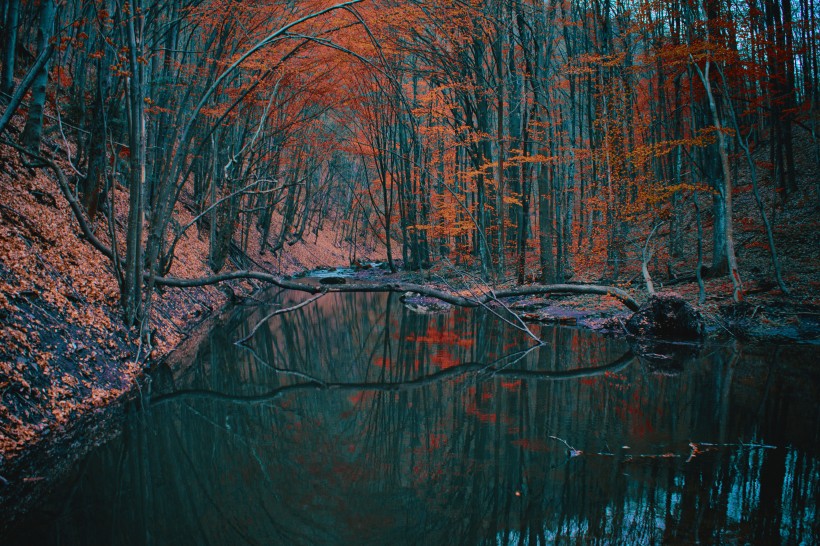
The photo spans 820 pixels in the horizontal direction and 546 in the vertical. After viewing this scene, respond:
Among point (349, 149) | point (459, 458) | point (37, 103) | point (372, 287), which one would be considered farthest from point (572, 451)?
point (349, 149)

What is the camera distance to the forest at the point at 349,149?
6.09 metres

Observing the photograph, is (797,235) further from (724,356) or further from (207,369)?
(207,369)

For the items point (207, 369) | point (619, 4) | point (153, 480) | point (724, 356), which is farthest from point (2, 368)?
point (619, 4)

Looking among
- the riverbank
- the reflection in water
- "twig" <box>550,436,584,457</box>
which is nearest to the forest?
the riverbank

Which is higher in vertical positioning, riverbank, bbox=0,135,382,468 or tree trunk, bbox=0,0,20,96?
tree trunk, bbox=0,0,20,96

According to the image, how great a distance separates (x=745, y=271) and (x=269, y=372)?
12.8 meters

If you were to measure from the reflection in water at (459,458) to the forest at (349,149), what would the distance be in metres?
1.26

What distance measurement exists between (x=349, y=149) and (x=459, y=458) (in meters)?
21.1

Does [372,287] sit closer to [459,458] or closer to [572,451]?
[459,458]

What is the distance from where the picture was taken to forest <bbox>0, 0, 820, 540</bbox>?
6086 mm

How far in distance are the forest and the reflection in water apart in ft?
4.13

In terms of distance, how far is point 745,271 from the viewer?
12.6 m

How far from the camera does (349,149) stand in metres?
23.4

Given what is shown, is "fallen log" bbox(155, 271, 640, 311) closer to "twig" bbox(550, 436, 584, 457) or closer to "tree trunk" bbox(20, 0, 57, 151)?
"tree trunk" bbox(20, 0, 57, 151)
